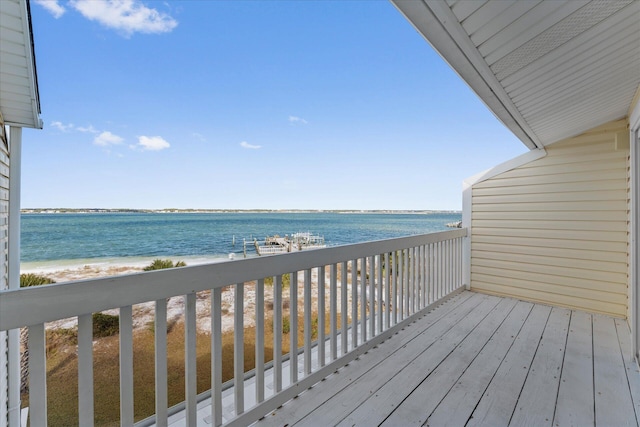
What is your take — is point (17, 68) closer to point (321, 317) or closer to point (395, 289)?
point (321, 317)

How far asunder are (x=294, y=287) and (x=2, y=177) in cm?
244

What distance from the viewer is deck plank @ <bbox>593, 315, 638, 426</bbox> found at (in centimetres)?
158

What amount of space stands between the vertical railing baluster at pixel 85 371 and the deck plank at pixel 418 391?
1147 millimetres

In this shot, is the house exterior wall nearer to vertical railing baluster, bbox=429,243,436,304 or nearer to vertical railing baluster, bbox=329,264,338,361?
vertical railing baluster, bbox=429,243,436,304

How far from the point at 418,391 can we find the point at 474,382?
41cm

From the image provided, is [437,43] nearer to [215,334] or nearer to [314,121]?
[215,334]

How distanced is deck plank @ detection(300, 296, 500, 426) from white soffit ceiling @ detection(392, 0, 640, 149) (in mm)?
1987

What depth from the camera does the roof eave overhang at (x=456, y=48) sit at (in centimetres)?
118

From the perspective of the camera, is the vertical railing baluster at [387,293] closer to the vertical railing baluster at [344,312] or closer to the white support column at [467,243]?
the vertical railing baluster at [344,312]

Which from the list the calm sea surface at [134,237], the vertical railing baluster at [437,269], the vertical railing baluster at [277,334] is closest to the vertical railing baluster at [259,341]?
the vertical railing baluster at [277,334]

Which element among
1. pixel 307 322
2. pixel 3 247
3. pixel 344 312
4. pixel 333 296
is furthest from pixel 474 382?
pixel 3 247

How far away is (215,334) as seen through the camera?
1.38 metres

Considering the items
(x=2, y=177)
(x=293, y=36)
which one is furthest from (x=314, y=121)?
(x=2, y=177)

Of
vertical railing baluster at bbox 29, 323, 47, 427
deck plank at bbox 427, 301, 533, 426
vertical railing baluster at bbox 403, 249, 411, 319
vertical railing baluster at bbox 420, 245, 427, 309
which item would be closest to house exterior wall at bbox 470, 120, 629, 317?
deck plank at bbox 427, 301, 533, 426
